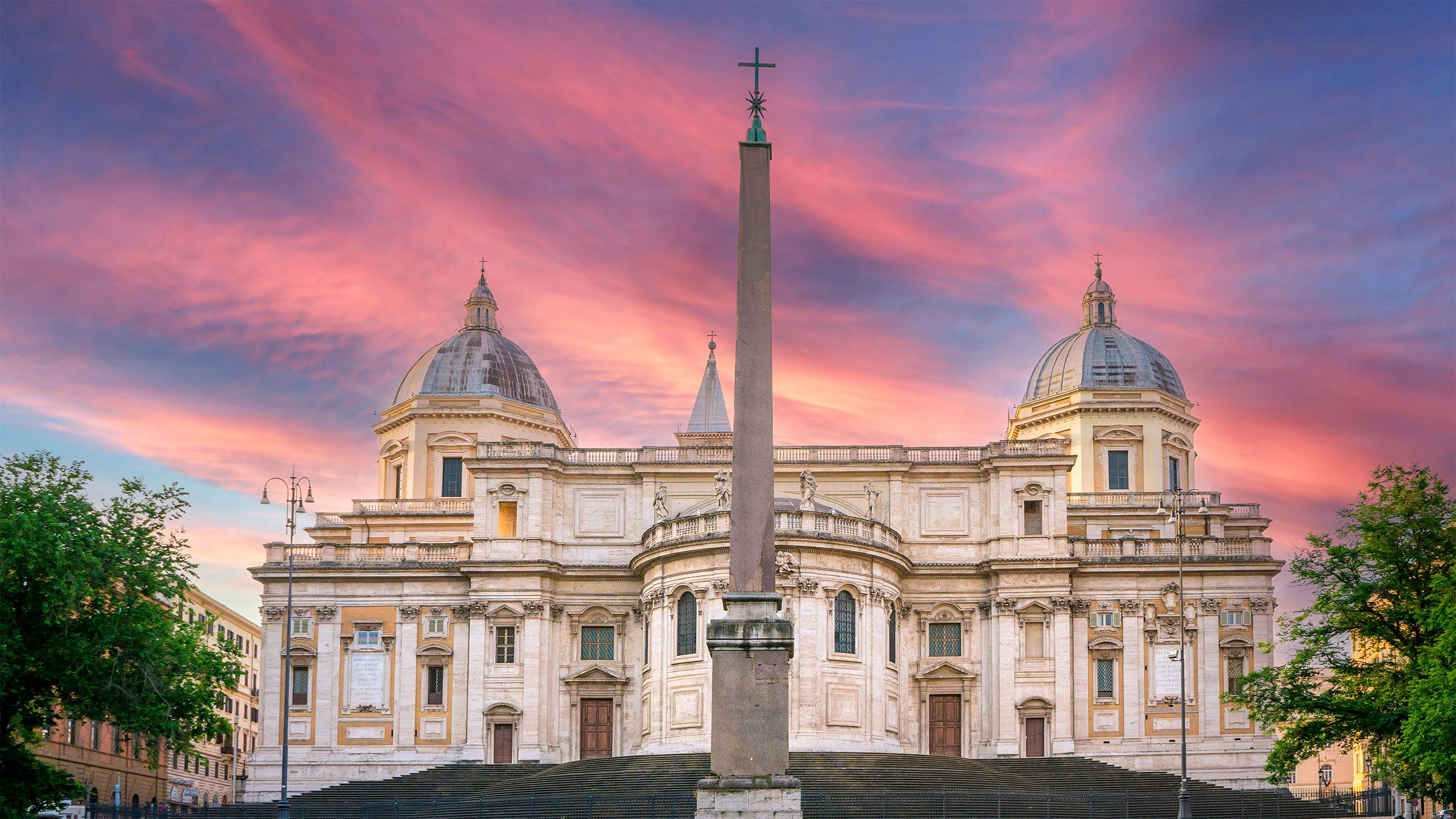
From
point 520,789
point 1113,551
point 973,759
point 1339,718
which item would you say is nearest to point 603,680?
point 520,789

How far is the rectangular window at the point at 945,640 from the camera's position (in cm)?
6631

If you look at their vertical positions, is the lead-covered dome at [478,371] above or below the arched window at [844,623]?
above

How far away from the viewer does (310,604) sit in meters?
67.3

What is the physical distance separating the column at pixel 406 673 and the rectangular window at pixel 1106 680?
91.7ft

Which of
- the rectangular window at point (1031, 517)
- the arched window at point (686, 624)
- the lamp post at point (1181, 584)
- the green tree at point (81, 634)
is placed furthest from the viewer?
the rectangular window at point (1031, 517)

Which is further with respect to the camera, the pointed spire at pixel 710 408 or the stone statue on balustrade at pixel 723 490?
the pointed spire at pixel 710 408

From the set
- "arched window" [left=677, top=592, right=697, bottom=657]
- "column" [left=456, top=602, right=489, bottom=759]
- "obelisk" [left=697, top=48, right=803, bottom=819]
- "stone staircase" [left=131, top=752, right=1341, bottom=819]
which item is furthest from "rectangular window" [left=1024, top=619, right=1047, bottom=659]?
"obelisk" [left=697, top=48, right=803, bottom=819]

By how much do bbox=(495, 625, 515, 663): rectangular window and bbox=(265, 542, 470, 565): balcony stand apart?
11.4 ft

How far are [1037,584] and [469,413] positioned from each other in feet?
92.0

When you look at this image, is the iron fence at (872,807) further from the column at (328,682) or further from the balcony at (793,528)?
the balcony at (793,528)

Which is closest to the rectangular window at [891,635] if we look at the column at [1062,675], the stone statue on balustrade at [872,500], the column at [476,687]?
the stone statue on balustrade at [872,500]

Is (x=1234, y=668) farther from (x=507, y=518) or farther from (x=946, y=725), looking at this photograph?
(x=507, y=518)

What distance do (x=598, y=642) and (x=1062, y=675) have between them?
19.0m

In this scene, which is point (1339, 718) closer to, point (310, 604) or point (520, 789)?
point (520, 789)
